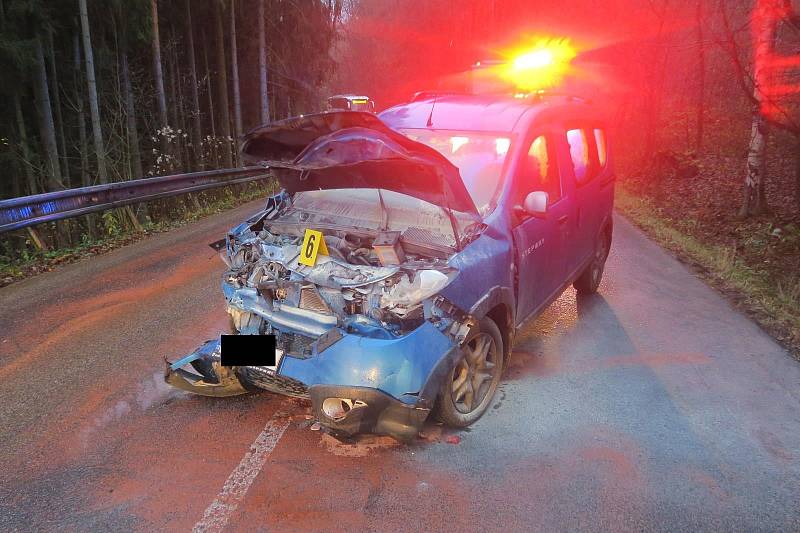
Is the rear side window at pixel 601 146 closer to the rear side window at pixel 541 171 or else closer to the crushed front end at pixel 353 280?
the rear side window at pixel 541 171

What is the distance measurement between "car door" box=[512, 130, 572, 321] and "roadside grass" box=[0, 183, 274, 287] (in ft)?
21.7

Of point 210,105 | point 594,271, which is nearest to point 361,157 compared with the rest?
point 594,271

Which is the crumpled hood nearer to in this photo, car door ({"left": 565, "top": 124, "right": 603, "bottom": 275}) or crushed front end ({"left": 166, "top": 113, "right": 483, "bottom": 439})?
crushed front end ({"left": 166, "top": 113, "right": 483, "bottom": 439})

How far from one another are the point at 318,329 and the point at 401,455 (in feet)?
3.02

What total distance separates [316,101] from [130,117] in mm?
15643

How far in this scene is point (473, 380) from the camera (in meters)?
3.68

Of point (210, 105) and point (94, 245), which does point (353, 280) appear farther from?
point (210, 105)

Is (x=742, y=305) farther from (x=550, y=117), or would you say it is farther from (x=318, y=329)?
(x=318, y=329)

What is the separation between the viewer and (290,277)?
3404mm

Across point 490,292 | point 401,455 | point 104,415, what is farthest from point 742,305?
point 104,415

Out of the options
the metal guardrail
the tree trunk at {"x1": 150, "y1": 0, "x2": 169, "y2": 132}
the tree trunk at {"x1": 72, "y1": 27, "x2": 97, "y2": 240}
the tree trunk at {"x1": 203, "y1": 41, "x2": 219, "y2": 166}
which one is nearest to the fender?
the metal guardrail

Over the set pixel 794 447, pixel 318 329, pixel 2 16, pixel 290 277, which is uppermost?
pixel 2 16

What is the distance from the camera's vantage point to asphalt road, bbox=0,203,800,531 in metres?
2.88

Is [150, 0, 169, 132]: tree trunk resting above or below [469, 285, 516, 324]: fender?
above
